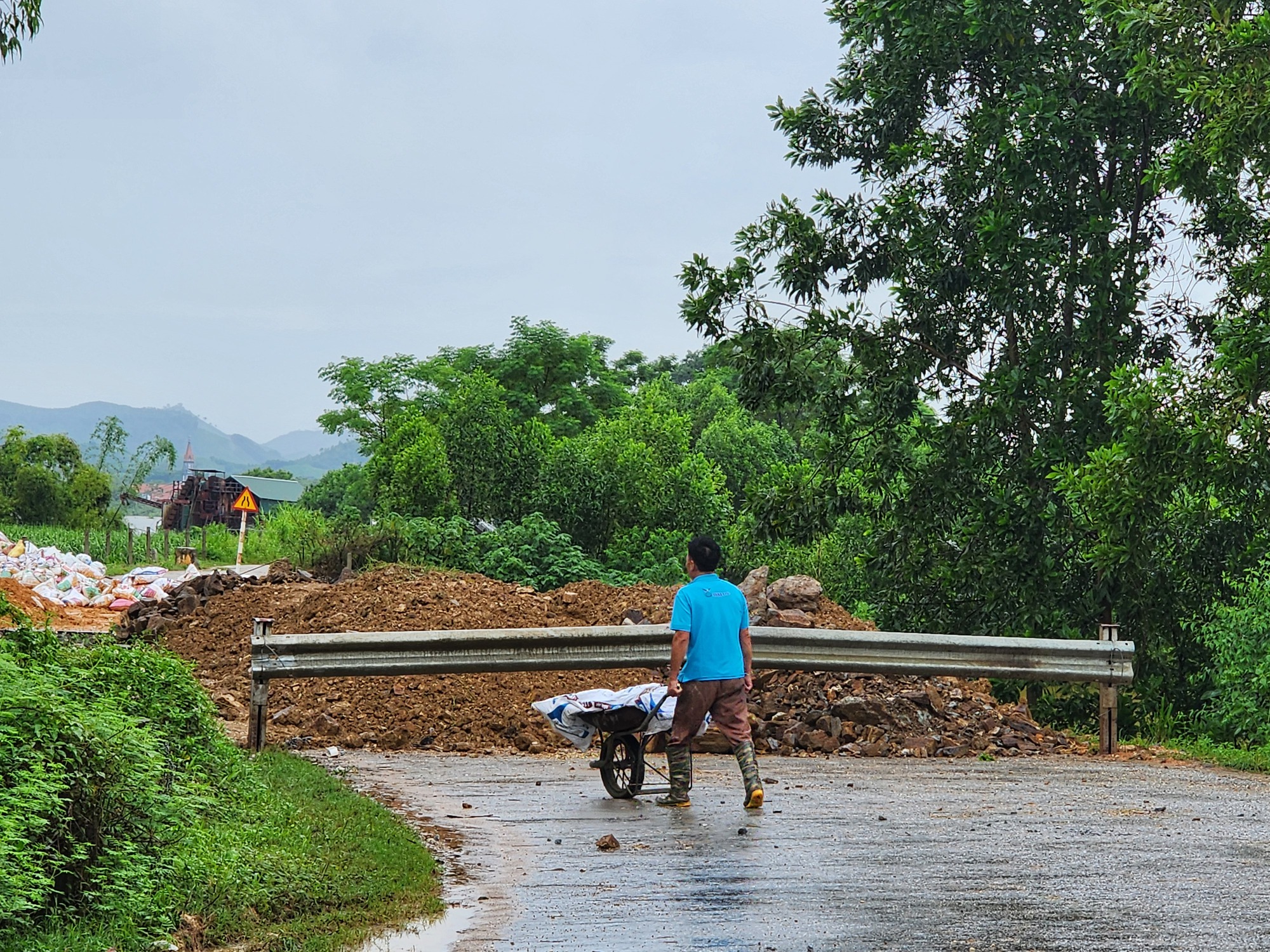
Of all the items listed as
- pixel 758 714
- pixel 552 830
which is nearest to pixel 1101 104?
pixel 758 714

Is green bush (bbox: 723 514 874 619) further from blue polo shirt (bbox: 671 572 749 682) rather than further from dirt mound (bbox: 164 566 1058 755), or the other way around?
blue polo shirt (bbox: 671 572 749 682)

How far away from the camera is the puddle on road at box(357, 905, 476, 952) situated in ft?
19.4

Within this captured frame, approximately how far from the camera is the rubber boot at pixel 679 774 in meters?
10.2

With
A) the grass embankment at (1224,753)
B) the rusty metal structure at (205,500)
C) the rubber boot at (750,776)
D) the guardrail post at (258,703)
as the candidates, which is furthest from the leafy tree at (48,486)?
the rubber boot at (750,776)

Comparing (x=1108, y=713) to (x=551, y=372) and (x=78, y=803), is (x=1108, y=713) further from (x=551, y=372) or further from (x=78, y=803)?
(x=551, y=372)

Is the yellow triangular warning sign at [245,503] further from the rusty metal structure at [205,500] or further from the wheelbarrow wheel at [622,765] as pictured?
the rusty metal structure at [205,500]

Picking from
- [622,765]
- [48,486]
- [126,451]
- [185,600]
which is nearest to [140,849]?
[622,765]

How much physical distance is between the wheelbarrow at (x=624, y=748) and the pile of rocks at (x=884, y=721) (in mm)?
3149

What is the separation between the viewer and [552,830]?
9141mm

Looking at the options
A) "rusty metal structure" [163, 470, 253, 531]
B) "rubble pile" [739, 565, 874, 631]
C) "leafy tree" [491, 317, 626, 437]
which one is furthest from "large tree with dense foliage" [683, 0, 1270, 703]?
"rusty metal structure" [163, 470, 253, 531]

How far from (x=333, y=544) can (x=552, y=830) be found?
22.0 meters

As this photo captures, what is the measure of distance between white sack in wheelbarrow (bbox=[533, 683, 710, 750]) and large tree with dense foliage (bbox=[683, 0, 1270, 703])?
8903 millimetres

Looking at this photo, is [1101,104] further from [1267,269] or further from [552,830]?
[552,830]

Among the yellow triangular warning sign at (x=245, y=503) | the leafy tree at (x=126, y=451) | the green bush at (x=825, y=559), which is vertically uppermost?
the leafy tree at (x=126, y=451)
